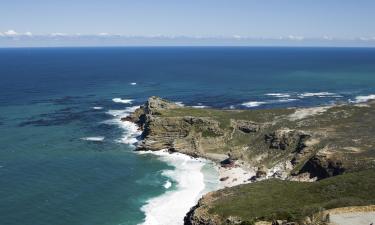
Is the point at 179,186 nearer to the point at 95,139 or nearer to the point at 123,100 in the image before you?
the point at 95,139

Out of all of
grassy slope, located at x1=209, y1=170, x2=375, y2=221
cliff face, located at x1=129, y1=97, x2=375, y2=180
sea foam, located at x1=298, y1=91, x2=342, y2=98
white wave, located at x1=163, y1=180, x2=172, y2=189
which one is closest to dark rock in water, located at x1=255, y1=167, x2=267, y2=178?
cliff face, located at x1=129, y1=97, x2=375, y2=180

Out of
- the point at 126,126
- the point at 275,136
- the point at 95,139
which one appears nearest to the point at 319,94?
the point at 126,126

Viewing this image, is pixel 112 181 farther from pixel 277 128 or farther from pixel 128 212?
pixel 277 128

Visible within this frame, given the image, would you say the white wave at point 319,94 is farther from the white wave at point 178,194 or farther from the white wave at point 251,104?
the white wave at point 178,194

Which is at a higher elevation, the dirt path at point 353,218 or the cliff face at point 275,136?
the dirt path at point 353,218

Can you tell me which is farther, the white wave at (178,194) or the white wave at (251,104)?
the white wave at (251,104)

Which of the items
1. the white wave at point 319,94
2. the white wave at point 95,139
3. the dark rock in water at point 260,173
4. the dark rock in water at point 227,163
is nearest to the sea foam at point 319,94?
the white wave at point 319,94

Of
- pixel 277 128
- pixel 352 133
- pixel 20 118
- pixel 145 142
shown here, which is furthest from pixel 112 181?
pixel 20 118
